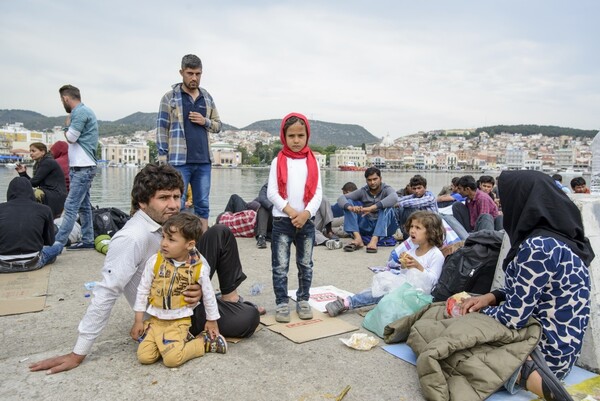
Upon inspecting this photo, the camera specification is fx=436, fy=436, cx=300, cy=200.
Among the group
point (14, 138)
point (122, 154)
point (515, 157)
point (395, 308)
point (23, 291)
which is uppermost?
point (14, 138)

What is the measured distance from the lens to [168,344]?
2584 millimetres

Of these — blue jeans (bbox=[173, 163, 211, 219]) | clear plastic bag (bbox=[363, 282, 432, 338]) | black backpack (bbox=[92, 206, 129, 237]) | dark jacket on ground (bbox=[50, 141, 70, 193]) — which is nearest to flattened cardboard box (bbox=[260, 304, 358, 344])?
clear plastic bag (bbox=[363, 282, 432, 338])

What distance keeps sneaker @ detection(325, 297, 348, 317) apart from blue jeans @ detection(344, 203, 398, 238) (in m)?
3.21

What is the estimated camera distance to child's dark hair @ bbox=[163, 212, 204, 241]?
8.45 feet

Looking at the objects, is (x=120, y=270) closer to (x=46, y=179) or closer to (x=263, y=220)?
(x=263, y=220)

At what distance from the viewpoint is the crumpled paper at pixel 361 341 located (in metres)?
2.95

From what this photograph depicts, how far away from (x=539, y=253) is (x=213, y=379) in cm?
191

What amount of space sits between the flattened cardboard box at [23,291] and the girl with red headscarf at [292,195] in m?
2.05

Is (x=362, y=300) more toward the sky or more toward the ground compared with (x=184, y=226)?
more toward the ground

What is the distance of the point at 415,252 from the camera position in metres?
4.03

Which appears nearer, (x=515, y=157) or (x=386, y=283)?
(x=386, y=283)

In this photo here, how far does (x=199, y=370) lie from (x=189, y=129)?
9.94 ft

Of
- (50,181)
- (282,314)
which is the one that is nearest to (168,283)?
(282,314)

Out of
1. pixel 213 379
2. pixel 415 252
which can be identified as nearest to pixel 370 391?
pixel 213 379
